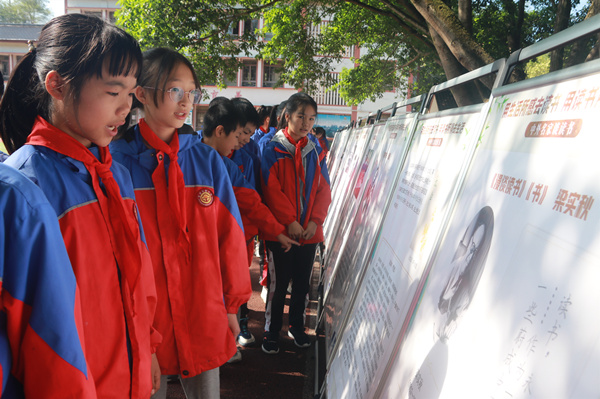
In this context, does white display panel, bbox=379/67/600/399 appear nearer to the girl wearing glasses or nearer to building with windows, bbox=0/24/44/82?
the girl wearing glasses

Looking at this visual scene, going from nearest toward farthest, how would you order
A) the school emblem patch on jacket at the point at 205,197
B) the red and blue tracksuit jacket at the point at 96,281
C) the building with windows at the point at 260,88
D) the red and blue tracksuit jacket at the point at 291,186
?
the red and blue tracksuit jacket at the point at 96,281
the school emblem patch on jacket at the point at 205,197
the red and blue tracksuit jacket at the point at 291,186
the building with windows at the point at 260,88

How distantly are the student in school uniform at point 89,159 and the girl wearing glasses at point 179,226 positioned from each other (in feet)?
1.54

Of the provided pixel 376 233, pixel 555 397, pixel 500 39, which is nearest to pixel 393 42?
pixel 500 39

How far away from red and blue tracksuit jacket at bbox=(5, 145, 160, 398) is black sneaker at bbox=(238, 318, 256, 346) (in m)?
2.55

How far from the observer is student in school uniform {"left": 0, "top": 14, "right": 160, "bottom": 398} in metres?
1.36

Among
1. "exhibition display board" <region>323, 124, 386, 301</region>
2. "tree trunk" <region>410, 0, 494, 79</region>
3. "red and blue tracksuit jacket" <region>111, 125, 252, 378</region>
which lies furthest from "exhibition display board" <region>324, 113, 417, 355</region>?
"tree trunk" <region>410, 0, 494, 79</region>

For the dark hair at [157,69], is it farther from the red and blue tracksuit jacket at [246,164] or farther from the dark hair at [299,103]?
the dark hair at [299,103]

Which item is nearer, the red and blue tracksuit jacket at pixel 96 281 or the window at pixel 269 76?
the red and blue tracksuit jacket at pixel 96 281

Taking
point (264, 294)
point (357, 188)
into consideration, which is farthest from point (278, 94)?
point (357, 188)

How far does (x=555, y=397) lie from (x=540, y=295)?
0.66ft

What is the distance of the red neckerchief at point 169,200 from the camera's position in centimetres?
199

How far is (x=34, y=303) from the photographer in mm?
1008

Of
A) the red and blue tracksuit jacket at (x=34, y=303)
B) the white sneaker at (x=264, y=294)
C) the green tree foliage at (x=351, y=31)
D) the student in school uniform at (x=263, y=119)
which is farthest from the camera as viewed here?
the green tree foliage at (x=351, y=31)

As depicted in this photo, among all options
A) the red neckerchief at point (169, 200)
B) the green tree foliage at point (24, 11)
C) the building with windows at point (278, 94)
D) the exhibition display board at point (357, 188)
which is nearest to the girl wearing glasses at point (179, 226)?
the red neckerchief at point (169, 200)
